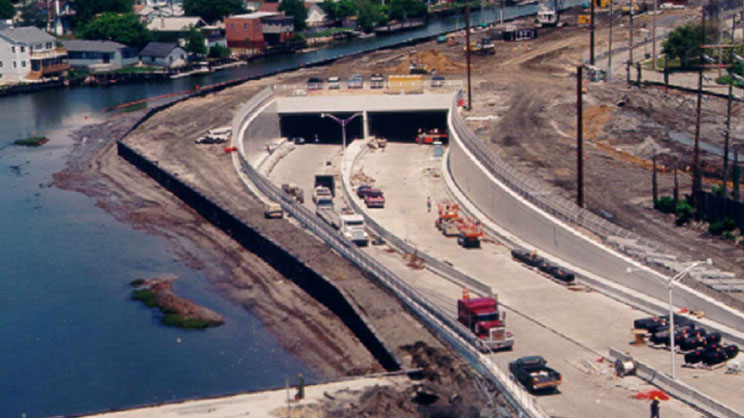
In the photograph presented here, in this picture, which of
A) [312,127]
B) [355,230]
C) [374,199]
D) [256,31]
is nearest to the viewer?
[355,230]

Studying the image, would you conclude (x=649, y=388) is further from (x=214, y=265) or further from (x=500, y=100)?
(x=500, y=100)

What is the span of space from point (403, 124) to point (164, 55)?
56.9 m

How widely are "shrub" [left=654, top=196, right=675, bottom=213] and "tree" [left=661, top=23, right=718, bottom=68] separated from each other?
140 feet

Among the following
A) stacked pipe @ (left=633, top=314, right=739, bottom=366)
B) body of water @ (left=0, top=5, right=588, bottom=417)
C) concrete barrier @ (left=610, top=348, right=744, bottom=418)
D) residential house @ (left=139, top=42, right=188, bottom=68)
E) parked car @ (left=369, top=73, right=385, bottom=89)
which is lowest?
body of water @ (left=0, top=5, right=588, bottom=417)

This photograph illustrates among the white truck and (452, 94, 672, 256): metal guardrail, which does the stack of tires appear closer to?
(452, 94, 672, 256): metal guardrail

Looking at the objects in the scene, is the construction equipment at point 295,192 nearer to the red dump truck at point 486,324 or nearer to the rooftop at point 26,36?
the red dump truck at point 486,324

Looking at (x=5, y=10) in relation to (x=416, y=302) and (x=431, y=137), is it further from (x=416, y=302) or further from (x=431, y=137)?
(x=416, y=302)

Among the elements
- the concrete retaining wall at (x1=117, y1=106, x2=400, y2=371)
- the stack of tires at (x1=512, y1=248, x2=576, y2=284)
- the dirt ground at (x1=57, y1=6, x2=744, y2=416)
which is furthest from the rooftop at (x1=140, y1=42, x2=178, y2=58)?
the stack of tires at (x1=512, y1=248, x2=576, y2=284)

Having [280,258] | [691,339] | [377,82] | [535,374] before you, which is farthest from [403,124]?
[535,374]

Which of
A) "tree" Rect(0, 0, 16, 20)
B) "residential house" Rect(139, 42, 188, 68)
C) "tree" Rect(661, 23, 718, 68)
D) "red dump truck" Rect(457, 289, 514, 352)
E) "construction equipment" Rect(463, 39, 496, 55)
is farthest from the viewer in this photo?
"tree" Rect(0, 0, 16, 20)

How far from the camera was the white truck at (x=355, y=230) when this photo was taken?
63.1 metres

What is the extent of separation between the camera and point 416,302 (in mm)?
49906

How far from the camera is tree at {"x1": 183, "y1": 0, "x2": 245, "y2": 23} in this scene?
6594 inches

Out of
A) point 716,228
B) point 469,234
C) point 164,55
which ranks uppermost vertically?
point 164,55
